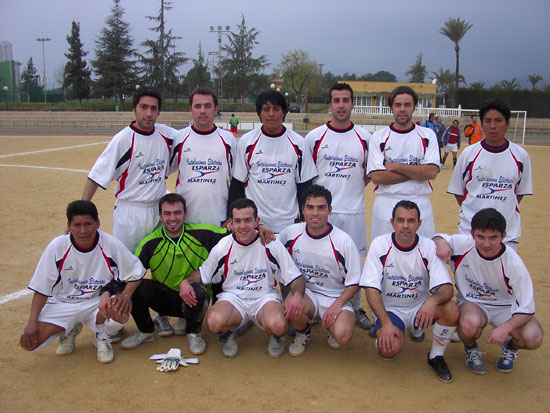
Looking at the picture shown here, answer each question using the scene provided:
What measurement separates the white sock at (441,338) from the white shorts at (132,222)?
2.88 m

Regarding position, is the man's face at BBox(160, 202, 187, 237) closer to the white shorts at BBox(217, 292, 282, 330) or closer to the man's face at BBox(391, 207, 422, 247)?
the white shorts at BBox(217, 292, 282, 330)

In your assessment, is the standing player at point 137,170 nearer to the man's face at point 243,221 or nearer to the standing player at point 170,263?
the standing player at point 170,263

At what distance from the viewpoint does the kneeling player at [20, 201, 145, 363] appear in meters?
4.02

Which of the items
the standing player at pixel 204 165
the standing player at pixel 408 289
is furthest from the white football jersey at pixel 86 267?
the standing player at pixel 408 289

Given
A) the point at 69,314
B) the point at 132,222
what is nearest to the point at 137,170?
the point at 132,222

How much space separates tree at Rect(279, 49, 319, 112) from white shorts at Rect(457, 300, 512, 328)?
64.7 m

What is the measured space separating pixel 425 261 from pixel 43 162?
1597 cm

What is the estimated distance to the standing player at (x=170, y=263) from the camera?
4355mm

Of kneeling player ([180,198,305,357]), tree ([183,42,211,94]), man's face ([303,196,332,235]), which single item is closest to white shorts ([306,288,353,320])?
kneeling player ([180,198,305,357])

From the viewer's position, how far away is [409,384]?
378 centimetres

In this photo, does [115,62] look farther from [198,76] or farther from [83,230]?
[83,230]

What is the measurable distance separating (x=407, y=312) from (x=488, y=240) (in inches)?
36.6

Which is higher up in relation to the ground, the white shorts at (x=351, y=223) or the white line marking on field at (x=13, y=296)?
the white shorts at (x=351, y=223)

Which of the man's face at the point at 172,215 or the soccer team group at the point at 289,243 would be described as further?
the man's face at the point at 172,215
